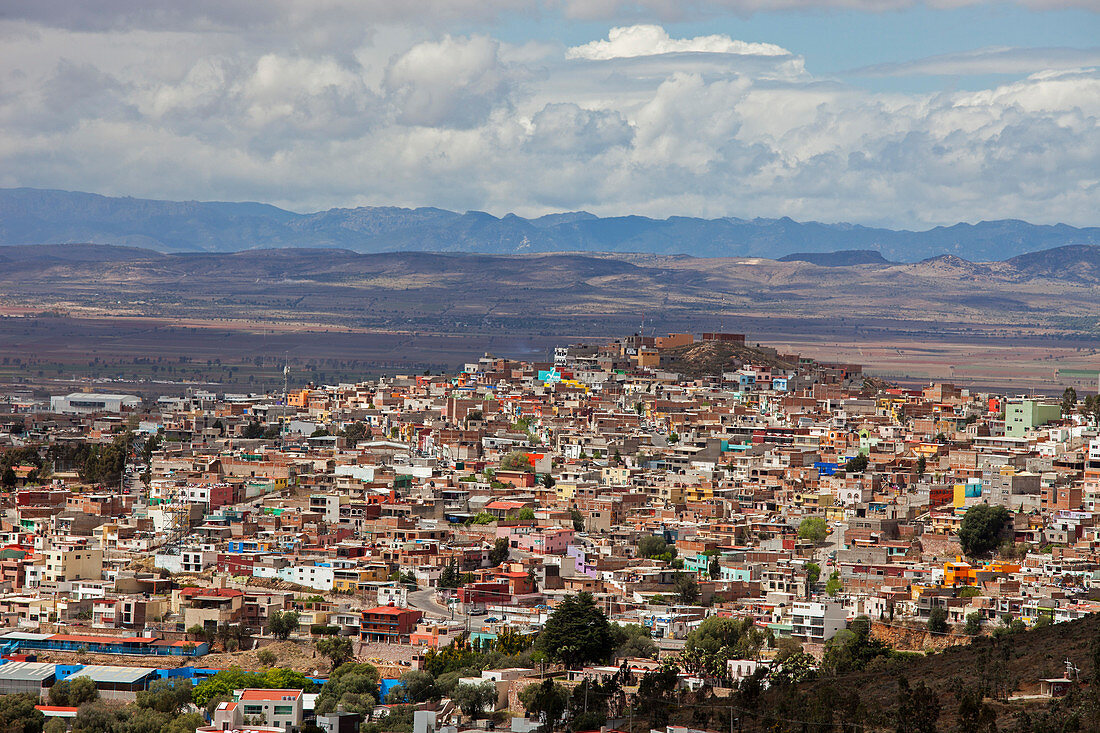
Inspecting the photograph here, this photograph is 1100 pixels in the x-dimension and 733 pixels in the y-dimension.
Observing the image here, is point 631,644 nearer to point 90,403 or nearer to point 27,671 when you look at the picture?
point 27,671

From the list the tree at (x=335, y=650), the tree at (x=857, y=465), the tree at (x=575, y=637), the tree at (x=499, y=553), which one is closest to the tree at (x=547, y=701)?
the tree at (x=575, y=637)

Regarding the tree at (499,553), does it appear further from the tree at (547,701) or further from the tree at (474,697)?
the tree at (547,701)

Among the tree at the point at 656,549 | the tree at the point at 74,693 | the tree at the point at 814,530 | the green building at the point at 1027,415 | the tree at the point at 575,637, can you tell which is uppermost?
the green building at the point at 1027,415

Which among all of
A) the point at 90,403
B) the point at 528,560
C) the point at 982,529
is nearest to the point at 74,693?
the point at 528,560

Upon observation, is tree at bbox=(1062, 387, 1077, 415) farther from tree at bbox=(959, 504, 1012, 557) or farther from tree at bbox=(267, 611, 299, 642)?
tree at bbox=(267, 611, 299, 642)

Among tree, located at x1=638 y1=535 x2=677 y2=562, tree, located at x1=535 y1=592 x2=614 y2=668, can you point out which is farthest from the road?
tree, located at x1=638 y1=535 x2=677 y2=562

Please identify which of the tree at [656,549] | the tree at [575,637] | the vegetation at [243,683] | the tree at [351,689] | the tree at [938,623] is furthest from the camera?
the tree at [656,549]
